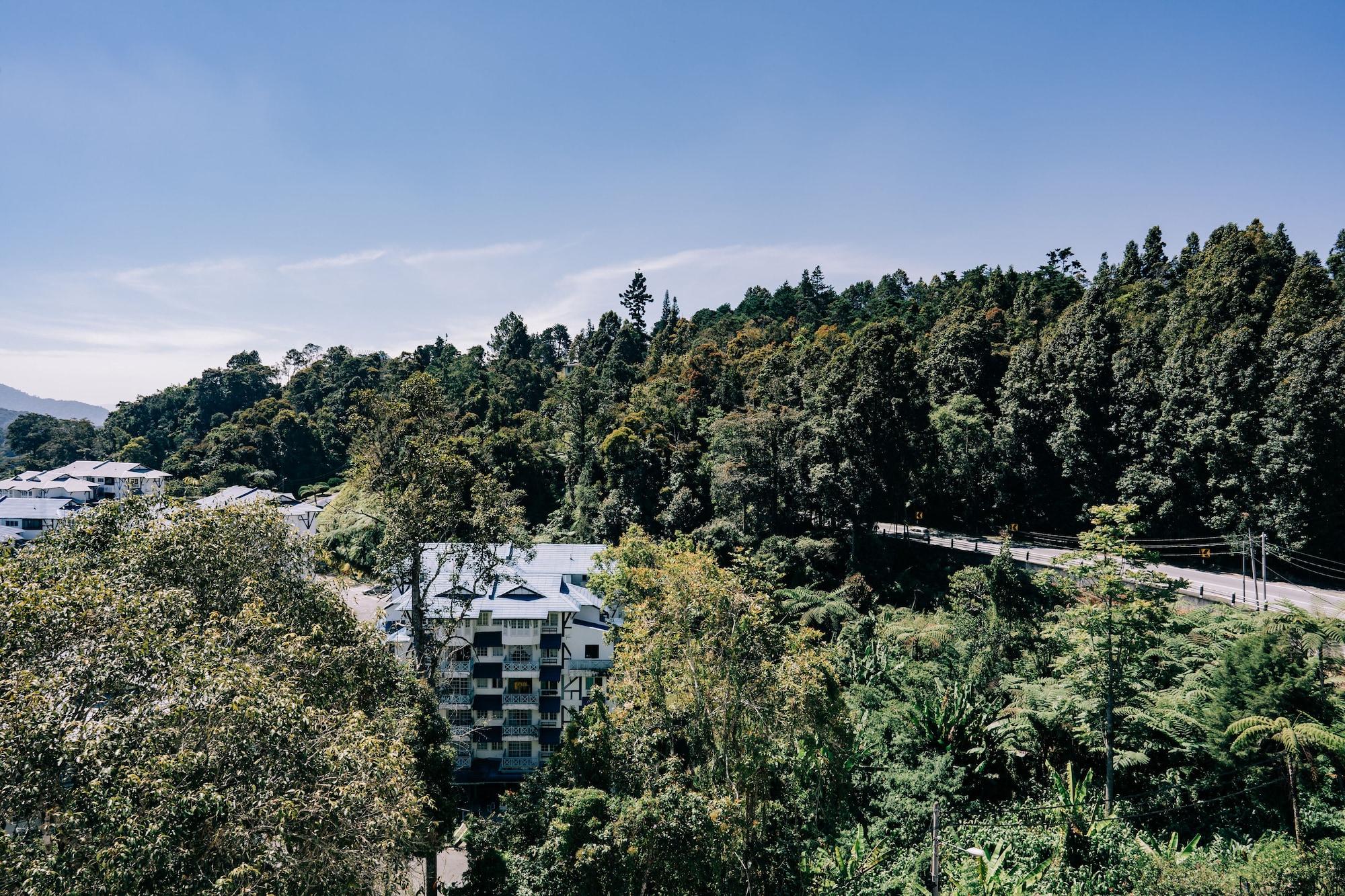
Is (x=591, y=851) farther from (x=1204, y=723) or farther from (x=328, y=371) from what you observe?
(x=328, y=371)

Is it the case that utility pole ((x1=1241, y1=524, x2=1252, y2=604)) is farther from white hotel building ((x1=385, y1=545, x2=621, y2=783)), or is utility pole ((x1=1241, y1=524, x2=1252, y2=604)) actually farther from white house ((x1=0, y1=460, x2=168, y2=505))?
white house ((x1=0, y1=460, x2=168, y2=505))

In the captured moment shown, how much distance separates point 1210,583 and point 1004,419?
11823 millimetres

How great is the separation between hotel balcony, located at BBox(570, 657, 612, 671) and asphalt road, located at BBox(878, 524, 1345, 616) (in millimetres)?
16285

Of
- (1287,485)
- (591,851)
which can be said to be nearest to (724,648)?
(591,851)

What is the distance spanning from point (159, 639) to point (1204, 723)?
62.0 feet

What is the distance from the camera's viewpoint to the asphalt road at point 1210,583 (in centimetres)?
2219

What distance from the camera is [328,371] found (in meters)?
79.6

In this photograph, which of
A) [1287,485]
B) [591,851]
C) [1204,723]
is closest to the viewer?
[591,851]

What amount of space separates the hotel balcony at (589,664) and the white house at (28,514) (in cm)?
5088

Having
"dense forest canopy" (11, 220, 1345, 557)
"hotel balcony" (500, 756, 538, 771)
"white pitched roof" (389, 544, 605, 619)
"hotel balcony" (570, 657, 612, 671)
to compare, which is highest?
"dense forest canopy" (11, 220, 1345, 557)

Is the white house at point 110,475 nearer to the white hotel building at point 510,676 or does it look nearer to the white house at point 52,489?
the white house at point 52,489

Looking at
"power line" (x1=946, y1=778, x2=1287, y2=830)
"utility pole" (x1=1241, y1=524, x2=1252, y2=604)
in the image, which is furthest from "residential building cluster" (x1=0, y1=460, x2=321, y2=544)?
"utility pole" (x1=1241, y1=524, x2=1252, y2=604)

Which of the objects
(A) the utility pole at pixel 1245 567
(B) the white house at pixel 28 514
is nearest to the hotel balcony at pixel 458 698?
(A) the utility pole at pixel 1245 567

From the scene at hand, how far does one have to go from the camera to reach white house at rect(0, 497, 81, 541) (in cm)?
5439
